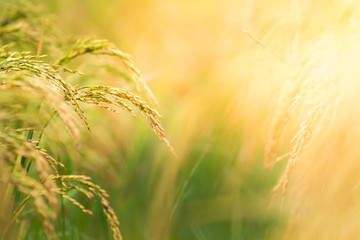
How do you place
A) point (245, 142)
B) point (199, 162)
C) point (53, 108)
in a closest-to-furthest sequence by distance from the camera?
point (53, 108) → point (199, 162) → point (245, 142)

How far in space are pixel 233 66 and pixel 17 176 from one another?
4.53 feet

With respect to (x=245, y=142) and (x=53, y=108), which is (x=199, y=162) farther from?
(x=53, y=108)

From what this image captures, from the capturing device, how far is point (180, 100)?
2900mm

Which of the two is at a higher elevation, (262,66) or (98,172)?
(262,66)

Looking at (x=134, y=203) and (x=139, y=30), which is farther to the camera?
(x=139, y=30)

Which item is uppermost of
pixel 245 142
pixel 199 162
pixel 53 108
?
pixel 245 142

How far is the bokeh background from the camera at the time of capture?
1.17 m

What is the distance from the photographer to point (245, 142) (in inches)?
74.8

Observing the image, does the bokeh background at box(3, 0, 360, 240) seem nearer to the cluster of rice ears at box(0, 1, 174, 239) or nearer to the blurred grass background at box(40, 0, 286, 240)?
the blurred grass background at box(40, 0, 286, 240)

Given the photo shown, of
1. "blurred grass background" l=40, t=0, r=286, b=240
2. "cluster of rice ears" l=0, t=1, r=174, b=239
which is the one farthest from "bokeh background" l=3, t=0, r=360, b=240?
"cluster of rice ears" l=0, t=1, r=174, b=239

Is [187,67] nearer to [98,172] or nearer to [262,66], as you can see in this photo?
[98,172]

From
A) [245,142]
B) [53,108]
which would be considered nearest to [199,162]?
[245,142]

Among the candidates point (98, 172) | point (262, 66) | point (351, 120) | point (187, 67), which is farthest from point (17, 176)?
point (187, 67)

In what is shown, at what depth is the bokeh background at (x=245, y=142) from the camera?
46.3 inches
